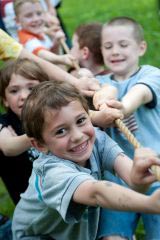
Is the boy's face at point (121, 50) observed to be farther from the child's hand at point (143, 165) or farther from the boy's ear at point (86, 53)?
the child's hand at point (143, 165)

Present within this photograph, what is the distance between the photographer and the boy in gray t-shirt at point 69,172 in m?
2.25

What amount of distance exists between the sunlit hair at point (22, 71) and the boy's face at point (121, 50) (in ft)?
1.30

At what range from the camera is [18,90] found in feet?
11.3

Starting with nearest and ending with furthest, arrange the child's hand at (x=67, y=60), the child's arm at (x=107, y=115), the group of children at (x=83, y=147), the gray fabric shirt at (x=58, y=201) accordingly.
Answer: the group of children at (x=83, y=147) → the gray fabric shirt at (x=58, y=201) → the child's arm at (x=107, y=115) → the child's hand at (x=67, y=60)

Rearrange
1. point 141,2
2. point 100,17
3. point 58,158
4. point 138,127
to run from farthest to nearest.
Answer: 1. point 141,2
2. point 100,17
3. point 138,127
4. point 58,158

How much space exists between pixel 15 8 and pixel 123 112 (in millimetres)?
2510

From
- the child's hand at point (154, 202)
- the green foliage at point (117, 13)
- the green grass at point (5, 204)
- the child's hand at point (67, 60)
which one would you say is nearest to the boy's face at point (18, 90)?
the child's hand at point (67, 60)

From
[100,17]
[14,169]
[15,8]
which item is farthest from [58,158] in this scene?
[100,17]

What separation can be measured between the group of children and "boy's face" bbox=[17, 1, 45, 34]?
5.09ft

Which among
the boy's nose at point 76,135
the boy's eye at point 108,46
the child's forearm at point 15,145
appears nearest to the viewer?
the boy's nose at point 76,135

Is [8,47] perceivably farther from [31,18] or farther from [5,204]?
[31,18]

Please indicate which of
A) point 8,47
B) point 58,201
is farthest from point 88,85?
point 58,201

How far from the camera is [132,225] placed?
10.1ft

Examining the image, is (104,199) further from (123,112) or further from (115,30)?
(115,30)
